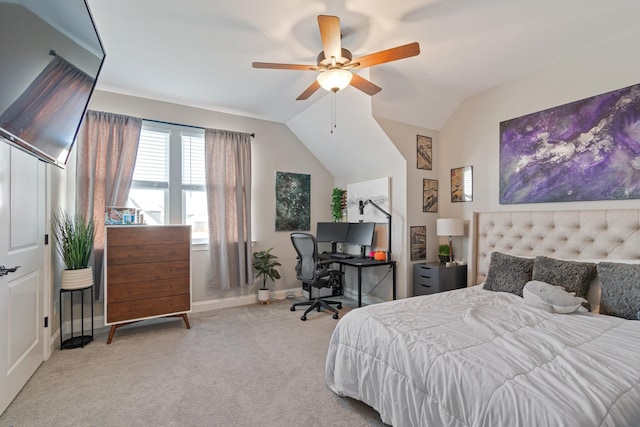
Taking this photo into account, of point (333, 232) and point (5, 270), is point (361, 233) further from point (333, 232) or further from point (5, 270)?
point (5, 270)

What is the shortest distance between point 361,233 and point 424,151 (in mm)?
1360

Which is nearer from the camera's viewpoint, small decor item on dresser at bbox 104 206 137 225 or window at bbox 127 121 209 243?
small decor item on dresser at bbox 104 206 137 225

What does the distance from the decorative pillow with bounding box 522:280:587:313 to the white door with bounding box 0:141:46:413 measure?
3546 mm

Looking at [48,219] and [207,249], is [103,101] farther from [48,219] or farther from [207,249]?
[207,249]

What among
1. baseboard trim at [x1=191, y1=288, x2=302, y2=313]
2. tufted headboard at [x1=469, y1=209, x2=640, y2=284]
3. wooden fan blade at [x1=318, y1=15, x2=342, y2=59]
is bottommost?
baseboard trim at [x1=191, y1=288, x2=302, y2=313]

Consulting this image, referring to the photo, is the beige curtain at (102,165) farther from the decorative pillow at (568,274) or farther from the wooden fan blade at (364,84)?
the decorative pillow at (568,274)

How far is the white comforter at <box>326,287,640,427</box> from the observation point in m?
1.09

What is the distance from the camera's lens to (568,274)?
229cm

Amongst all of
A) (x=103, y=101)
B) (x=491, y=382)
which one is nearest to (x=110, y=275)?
(x=103, y=101)

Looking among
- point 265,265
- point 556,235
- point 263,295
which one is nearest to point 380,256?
point 265,265

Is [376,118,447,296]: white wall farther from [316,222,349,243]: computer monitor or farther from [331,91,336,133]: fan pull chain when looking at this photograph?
[316,222,349,243]: computer monitor

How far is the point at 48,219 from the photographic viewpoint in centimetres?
264

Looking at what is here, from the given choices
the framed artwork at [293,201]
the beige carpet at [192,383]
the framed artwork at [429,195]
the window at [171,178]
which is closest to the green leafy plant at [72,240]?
the window at [171,178]

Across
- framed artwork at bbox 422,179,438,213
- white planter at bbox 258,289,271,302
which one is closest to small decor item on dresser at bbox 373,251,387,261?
framed artwork at bbox 422,179,438,213
